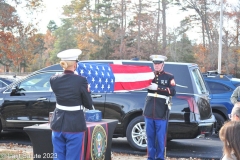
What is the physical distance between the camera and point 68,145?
16.4 ft

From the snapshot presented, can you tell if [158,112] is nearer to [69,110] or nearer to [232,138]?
[69,110]

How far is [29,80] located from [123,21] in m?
40.2

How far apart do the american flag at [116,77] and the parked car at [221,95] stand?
485 centimetres

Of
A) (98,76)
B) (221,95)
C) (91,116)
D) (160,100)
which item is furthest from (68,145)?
(221,95)

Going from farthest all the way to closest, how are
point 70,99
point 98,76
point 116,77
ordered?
1. point 116,77
2. point 98,76
3. point 70,99

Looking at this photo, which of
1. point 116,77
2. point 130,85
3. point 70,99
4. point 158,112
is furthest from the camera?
point 130,85

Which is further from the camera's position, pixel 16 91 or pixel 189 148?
pixel 189 148

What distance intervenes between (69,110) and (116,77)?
83.5 inches

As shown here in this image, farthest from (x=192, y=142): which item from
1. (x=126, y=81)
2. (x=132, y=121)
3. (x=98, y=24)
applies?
(x=98, y=24)

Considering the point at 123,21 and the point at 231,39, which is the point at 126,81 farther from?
the point at 123,21

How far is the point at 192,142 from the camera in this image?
33.3 ft

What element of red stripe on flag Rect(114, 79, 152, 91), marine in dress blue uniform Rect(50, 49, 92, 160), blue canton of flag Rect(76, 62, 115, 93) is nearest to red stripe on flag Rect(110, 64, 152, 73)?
blue canton of flag Rect(76, 62, 115, 93)

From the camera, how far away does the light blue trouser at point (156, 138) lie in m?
6.77

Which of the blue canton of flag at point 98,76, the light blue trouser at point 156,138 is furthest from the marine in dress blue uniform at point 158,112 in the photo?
the blue canton of flag at point 98,76
